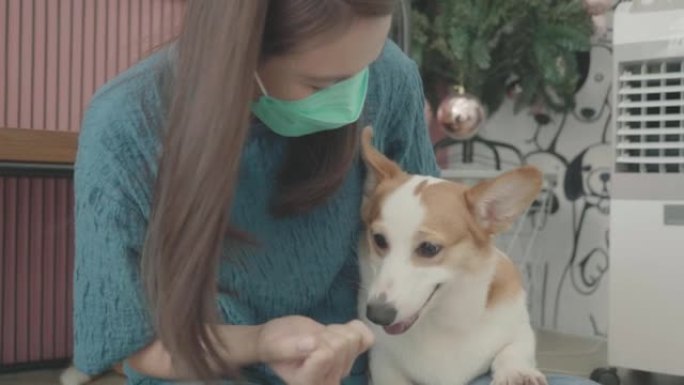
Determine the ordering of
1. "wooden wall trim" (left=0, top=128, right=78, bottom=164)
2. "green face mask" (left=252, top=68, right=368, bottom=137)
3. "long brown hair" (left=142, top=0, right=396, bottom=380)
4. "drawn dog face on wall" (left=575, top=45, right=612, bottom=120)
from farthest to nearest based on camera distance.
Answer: "drawn dog face on wall" (left=575, top=45, right=612, bottom=120), "wooden wall trim" (left=0, top=128, right=78, bottom=164), "green face mask" (left=252, top=68, right=368, bottom=137), "long brown hair" (left=142, top=0, right=396, bottom=380)

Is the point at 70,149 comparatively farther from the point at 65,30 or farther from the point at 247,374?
the point at 247,374

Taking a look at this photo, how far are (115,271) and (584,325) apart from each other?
5.55 feet

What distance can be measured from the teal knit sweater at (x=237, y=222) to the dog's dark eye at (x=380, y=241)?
43 mm

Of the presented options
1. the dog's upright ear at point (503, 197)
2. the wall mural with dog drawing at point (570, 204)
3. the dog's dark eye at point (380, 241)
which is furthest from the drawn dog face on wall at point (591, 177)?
the dog's dark eye at point (380, 241)

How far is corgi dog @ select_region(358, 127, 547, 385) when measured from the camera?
1.03m

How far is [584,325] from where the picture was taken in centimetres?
225

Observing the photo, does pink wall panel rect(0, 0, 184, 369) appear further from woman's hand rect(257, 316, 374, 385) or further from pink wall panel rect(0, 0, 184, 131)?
woman's hand rect(257, 316, 374, 385)

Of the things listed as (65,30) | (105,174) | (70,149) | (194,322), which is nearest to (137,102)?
(105,174)

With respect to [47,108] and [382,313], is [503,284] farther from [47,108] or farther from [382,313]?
[47,108]

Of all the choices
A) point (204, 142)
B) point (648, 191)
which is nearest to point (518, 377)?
point (204, 142)

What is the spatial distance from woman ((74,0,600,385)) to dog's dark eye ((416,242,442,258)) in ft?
0.33

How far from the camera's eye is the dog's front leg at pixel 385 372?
106 cm

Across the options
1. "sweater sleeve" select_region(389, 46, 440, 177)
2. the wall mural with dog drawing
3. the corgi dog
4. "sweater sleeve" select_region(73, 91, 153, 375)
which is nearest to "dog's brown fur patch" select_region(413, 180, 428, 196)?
the corgi dog

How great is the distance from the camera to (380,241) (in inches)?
40.9
